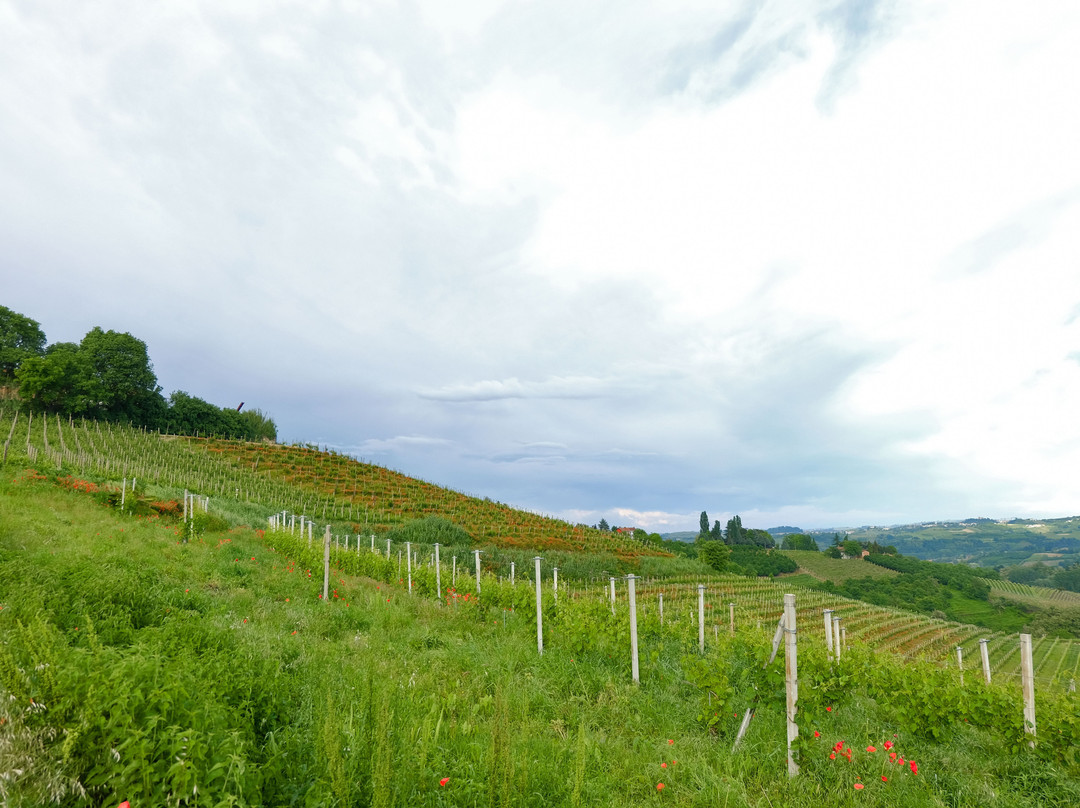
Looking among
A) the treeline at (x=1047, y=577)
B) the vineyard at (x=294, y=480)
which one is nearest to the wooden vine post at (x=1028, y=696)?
the vineyard at (x=294, y=480)

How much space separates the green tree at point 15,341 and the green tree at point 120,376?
15.9ft

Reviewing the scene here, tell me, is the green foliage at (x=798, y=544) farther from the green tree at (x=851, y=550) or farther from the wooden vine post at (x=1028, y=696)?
the wooden vine post at (x=1028, y=696)

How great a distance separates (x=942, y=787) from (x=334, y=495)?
132 feet

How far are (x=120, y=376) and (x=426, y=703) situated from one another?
5942cm

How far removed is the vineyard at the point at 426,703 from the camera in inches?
100

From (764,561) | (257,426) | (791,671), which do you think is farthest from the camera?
(764,561)

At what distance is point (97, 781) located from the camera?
228 centimetres

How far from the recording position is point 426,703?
489 centimetres

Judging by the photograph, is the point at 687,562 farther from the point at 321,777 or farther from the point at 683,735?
the point at 321,777

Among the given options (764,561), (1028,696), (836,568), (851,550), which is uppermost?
(1028,696)

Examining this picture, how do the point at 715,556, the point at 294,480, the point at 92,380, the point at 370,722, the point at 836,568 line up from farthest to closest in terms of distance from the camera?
the point at 836,568, the point at 715,556, the point at 92,380, the point at 294,480, the point at 370,722

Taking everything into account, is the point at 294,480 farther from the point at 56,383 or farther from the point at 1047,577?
the point at 1047,577

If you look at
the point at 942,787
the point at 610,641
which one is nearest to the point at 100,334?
the point at 610,641

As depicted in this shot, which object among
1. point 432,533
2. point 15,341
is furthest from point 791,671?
point 15,341
